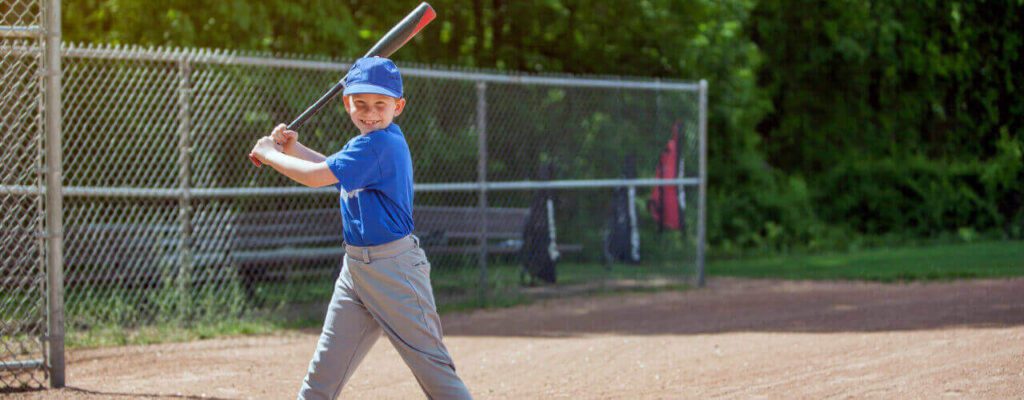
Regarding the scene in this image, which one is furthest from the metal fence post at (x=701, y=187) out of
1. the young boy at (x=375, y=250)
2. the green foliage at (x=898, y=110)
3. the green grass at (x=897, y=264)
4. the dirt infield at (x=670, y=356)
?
the young boy at (x=375, y=250)

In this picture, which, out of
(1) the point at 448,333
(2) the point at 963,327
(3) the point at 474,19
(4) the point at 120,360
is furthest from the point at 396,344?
(3) the point at 474,19

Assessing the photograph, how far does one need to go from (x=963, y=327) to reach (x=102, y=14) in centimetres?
945

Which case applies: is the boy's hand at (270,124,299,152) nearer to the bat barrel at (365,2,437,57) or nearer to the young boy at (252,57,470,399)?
the young boy at (252,57,470,399)

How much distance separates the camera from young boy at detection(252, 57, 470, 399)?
15.6ft

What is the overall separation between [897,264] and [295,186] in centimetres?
787

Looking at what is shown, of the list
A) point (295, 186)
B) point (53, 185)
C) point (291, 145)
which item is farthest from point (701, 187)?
point (291, 145)

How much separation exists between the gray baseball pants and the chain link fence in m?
3.08

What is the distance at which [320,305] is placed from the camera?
10.6 m

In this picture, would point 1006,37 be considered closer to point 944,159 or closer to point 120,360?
point 944,159

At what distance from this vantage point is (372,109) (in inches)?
190

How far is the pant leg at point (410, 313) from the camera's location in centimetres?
484

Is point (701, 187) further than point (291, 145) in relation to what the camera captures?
Yes

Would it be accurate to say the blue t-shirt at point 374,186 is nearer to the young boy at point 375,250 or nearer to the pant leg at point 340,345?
the young boy at point 375,250

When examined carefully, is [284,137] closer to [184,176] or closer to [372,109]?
[372,109]
